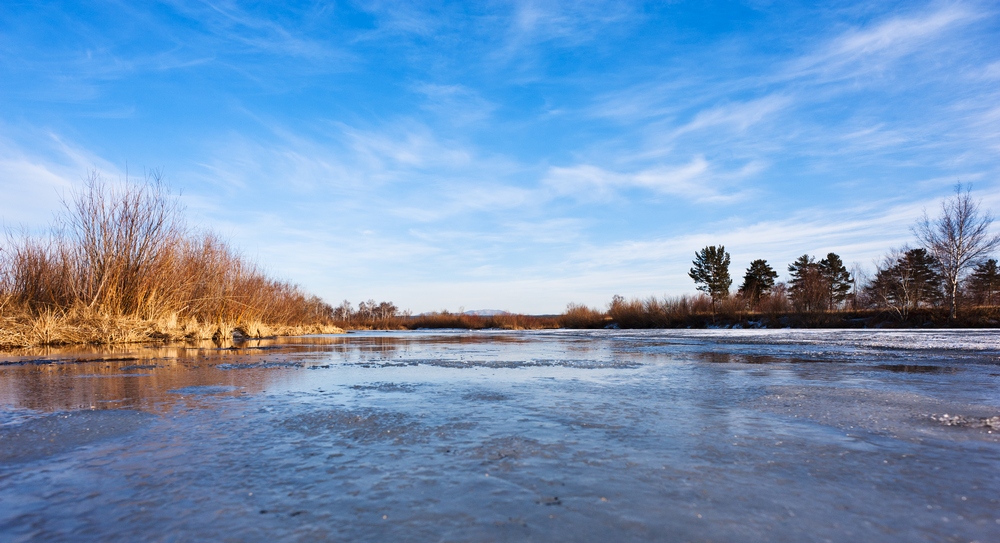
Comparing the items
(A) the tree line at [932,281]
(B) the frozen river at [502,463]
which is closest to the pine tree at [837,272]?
(A) the tree line at [932,281]

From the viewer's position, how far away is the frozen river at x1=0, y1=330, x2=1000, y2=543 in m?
1.52

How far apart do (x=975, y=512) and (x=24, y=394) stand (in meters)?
6.18

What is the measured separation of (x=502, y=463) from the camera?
85.8 inches

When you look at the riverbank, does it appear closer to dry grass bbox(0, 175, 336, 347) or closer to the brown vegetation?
dry grass bbox(0, 175, 336, 347)

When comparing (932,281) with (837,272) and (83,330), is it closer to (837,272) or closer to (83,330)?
(837,272)

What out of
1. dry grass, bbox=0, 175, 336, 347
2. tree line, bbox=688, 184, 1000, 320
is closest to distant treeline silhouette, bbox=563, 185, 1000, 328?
tree line, bbox=688, 184, 1000, 320

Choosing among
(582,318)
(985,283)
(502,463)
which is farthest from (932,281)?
(502,463)

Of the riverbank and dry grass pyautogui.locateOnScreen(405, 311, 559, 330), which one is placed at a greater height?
the riverbank

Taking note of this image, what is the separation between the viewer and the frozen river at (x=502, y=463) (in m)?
1.52

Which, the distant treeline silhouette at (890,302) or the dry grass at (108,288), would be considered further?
the distant treeline silhouette at (890,302)

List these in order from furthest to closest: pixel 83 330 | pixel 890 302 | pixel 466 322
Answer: pixel 466 322
pixel 890 302
pixel 83 330

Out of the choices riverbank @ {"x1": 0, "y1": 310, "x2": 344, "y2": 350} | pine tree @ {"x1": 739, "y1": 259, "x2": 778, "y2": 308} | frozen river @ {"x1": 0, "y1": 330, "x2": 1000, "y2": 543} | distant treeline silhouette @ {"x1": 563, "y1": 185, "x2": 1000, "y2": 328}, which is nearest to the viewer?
frozen river @ {"x1": 0, "y1": 330, "x2": 1000, "y2": 543}

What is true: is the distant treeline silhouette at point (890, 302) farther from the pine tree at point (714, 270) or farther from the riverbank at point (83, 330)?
the riverbank at point (83, 330)

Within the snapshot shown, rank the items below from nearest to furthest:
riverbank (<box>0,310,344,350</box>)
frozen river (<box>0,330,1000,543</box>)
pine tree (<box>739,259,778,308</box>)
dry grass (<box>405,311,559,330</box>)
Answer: frozen river (<box>0,330,1000,543</box>) → riverbank (<box>0,310,344,350</box>) → dry grass (<box>405,311,559,330</box>) → pine tree (<box>739,259,778,308</box>)
